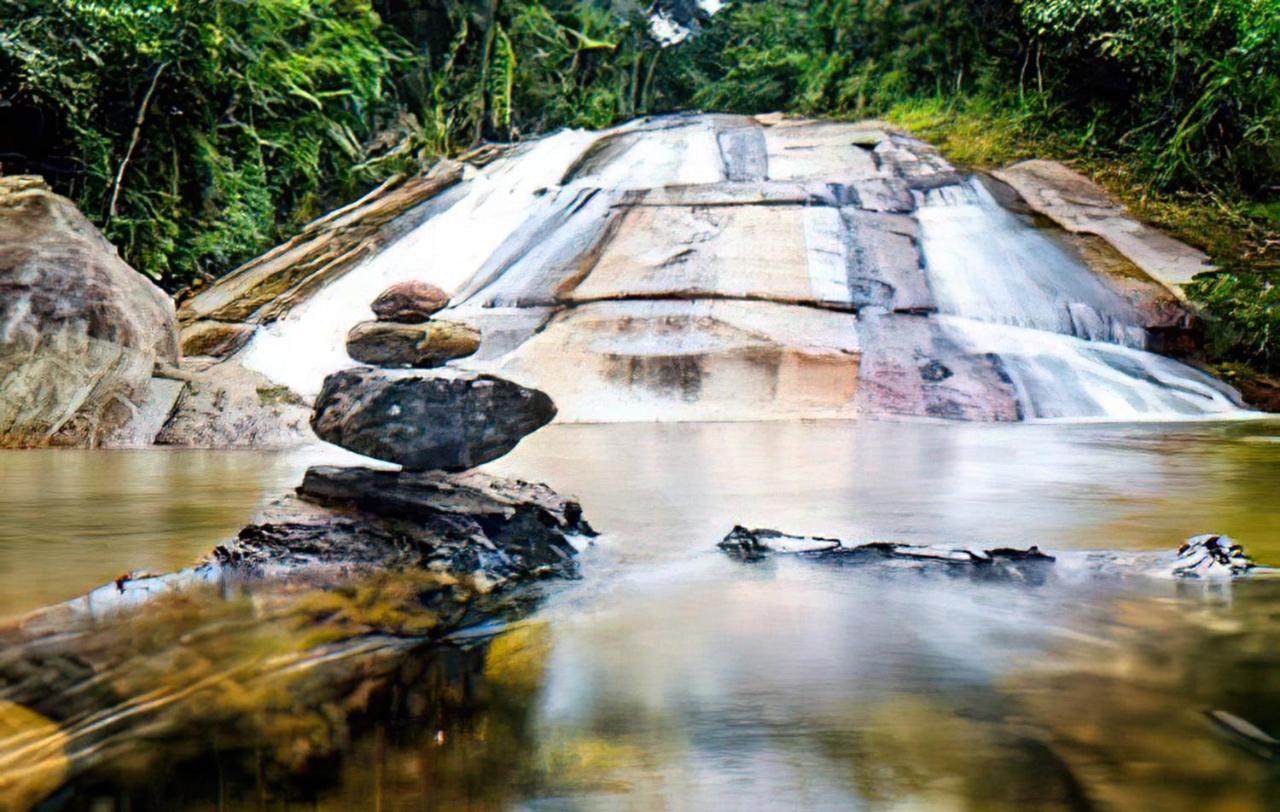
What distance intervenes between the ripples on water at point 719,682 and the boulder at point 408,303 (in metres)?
0.87

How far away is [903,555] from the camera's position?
10.5 feet

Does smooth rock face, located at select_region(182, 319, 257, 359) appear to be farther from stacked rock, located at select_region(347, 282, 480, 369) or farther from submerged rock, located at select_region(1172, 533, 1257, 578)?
submerged rock, located at select_region(1172, 533, 1257, 578)

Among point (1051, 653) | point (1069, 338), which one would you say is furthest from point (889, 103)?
point (1051, 653)

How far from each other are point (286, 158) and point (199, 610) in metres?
9.90

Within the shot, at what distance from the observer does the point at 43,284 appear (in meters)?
6.66

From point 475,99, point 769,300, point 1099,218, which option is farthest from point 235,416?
point 475,99

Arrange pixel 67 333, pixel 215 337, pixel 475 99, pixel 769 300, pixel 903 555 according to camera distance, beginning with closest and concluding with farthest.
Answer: pixel 903 555 < pixel 67 333 < pixel 769 300 < pixel 215 337 < pixel 475 99

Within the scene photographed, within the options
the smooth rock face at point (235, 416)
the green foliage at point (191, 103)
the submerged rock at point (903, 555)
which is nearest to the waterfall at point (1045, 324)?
the submerged rock at point (903, 555)

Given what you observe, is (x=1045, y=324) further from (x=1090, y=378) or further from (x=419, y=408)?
(x=419, y=408)

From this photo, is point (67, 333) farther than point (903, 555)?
Yes

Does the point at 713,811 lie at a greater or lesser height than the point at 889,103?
lesser

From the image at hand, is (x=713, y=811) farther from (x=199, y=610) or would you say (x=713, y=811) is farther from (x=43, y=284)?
(x=43, y=284)

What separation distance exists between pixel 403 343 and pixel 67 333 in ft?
12.9

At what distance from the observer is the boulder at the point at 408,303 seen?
366cm
